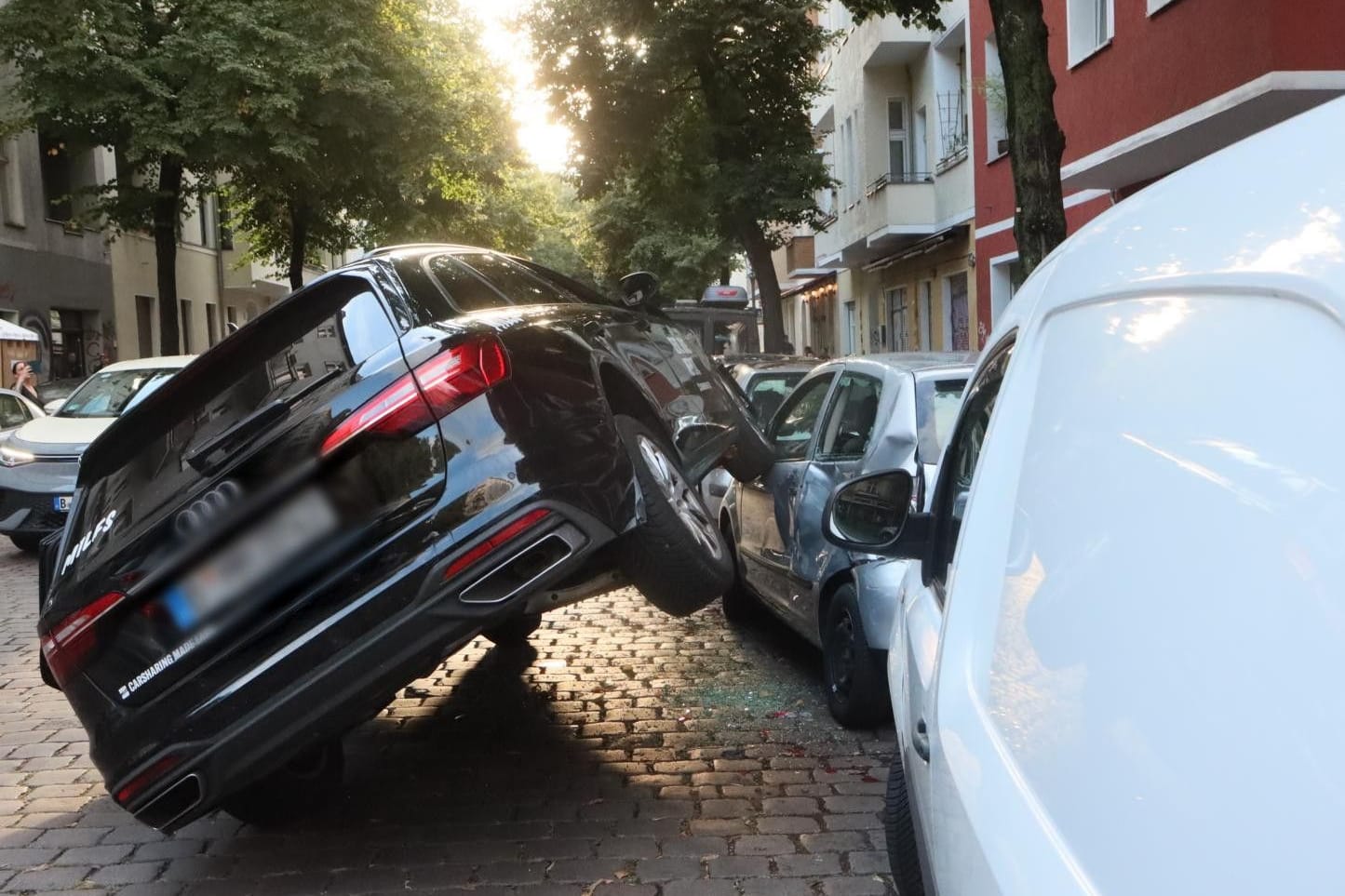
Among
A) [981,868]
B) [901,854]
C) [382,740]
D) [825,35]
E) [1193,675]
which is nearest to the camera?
[1193,675]

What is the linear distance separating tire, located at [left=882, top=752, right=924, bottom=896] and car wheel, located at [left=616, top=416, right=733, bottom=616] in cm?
126

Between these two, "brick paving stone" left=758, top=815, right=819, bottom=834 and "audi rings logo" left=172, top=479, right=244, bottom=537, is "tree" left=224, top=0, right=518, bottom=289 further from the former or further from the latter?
"brick paving stone" left=758, top=815, right=819, bottom=834

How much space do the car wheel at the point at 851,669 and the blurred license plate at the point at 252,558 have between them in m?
2.37

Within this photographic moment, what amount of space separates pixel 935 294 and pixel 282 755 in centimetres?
2222

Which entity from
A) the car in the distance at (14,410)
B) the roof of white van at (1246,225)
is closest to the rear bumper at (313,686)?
the roof of white van at (1246,225)

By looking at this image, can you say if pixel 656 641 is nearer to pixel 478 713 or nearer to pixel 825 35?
pixel 478 713

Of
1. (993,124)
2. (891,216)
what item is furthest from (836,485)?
(891,216)

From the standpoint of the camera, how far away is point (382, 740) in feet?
19.2

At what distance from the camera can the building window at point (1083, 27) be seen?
15.7m

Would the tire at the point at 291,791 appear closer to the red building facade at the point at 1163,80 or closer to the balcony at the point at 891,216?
the red building facade at the point at 1163,80

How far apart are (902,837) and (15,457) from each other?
10.6 meters

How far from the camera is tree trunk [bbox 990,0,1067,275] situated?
964 centimetres

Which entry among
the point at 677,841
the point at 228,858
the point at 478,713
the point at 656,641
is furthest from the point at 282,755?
the point at 656,641

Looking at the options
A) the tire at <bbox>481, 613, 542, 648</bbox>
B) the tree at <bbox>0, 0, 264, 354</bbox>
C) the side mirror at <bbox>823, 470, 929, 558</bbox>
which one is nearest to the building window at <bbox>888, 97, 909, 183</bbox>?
the tree at <bbox>0, 0, 264, 354</bbox>
